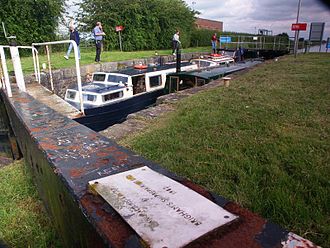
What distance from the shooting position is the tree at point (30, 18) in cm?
1494

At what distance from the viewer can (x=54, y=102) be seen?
18.3 ft

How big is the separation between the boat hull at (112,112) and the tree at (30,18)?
10.00m

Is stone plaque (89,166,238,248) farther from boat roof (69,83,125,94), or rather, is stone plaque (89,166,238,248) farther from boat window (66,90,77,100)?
boat window (66,90,77,100)

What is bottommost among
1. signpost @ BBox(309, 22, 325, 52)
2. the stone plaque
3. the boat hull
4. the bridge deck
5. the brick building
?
the boat hull

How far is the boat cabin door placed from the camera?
33.2 feet

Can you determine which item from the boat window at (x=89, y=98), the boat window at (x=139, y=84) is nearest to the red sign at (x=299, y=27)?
the boat window at (x=139, y=84)

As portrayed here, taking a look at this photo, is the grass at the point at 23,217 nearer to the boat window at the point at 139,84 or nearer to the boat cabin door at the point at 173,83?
the boat window at the point at 139,84

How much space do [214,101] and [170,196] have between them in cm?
473

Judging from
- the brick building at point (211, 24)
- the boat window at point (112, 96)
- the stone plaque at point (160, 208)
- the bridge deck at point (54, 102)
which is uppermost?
the brick building at point (211, 24)

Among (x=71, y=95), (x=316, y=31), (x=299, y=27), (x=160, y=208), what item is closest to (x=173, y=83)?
(x=71, y=95)

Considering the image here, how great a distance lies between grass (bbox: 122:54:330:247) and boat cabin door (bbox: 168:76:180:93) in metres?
4.59

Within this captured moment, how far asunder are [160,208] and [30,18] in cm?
1827

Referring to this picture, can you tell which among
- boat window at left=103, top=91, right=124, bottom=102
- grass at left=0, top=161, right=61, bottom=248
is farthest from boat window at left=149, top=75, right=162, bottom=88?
grass at left=0, top=161, right=61, bottom=248

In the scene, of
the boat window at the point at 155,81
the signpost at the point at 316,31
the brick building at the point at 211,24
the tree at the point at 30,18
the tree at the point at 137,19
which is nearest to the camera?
the boat window at the point at 155,81
